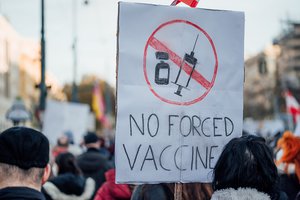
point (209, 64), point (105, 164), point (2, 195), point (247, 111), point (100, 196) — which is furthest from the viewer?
point (247, 111)

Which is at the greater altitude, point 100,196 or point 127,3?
point 127,3

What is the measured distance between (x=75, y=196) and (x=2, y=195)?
348 centimetres

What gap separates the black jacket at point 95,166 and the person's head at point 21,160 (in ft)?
16.5

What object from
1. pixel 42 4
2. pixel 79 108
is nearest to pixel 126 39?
pixel 42 4

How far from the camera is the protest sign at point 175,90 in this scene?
3494 millimetres

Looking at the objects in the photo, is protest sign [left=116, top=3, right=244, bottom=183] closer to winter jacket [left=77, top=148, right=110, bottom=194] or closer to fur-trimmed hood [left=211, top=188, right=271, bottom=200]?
fur-trimmed hood [left=211, top=188, right=271, bottom=200]

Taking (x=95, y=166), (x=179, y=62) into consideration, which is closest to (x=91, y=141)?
(x=95, y=166)

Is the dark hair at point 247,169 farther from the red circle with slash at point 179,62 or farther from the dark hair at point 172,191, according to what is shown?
the dark hair at point 172,191

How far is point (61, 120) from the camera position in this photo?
14969 mm

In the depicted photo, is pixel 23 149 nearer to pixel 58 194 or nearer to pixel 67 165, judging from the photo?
pixel 58 194

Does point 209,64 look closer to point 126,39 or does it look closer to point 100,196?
point 126,39

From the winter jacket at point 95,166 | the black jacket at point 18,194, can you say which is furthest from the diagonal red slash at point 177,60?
the winter jacket at point 95,166

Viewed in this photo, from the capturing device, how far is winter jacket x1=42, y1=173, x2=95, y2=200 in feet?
19.8

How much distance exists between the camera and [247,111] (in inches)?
3848
